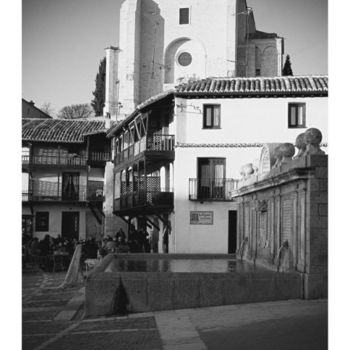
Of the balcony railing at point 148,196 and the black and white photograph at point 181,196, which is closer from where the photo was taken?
the black and white photograph at point 181,196

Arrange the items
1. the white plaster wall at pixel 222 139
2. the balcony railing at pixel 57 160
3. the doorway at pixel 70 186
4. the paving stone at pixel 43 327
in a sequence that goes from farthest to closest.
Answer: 1. the doorway at pixel 70 186
2. the balcony railing at pixel 57 160
3. the white plaster wall at pixel 222 139
4. the paving stone at pixel 43 327

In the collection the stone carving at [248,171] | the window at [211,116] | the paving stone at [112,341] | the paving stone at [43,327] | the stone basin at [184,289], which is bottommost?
the paving stone at [43,327]

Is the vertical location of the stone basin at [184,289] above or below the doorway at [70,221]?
above

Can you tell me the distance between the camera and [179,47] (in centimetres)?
4959

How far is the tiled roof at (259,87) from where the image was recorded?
26.8 meters

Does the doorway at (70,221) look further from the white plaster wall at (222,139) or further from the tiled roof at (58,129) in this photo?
the white plaster wall at (222,139)

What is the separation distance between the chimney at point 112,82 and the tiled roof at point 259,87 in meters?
22.6

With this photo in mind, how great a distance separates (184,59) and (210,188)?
2396 cm

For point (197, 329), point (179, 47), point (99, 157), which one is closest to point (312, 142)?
point (197, 329)

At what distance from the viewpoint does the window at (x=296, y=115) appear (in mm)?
27122

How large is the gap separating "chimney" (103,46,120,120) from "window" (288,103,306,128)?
80.7 feet

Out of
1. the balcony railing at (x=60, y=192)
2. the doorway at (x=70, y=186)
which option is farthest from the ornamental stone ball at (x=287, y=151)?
the doorway at (x=70, y=186)

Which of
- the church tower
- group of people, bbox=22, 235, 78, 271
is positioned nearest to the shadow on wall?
the church tower

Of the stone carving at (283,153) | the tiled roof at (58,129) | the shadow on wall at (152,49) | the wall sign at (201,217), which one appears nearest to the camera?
the stone carving at (283,153)
